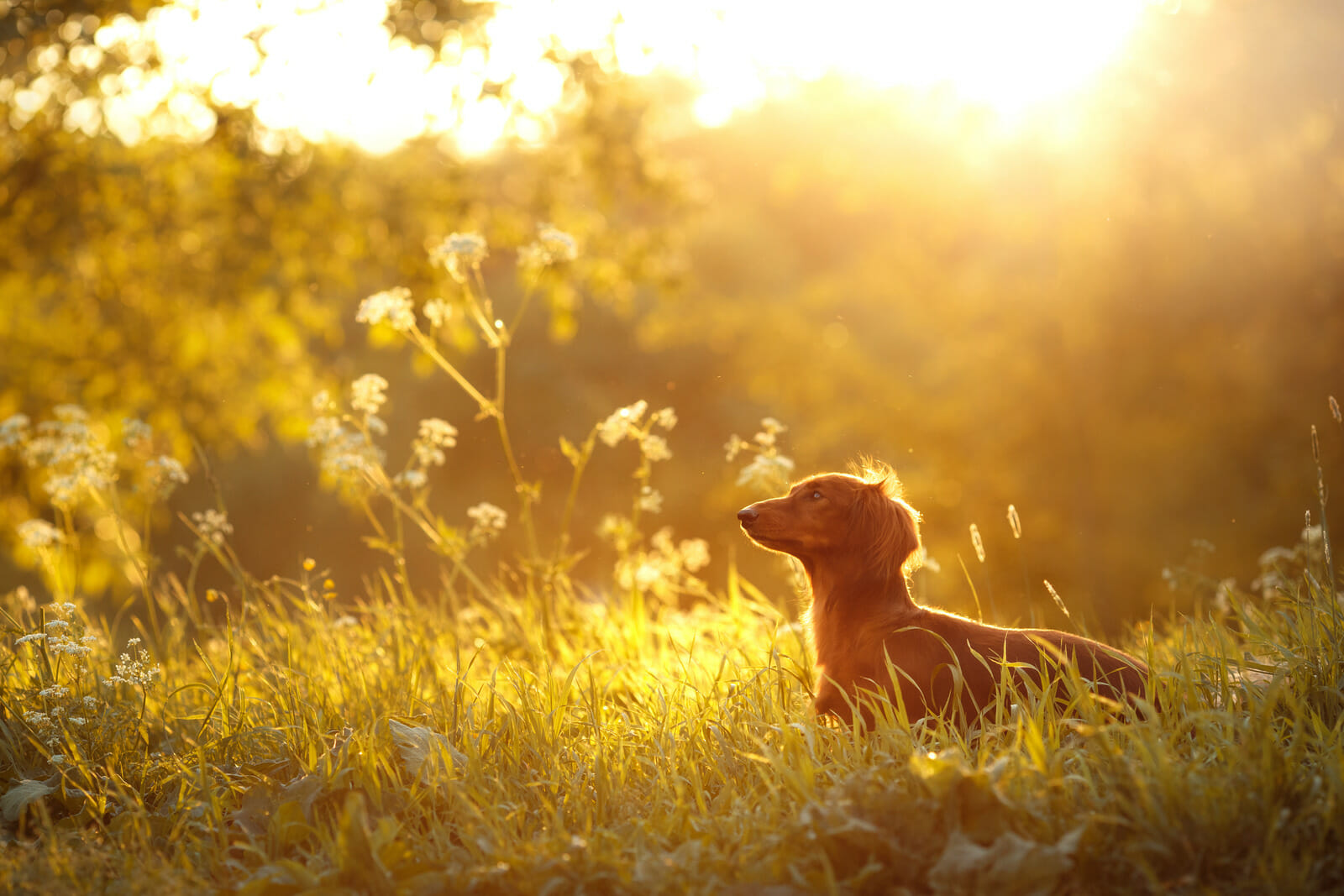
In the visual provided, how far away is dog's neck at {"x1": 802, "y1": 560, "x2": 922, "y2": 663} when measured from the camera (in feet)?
11.5

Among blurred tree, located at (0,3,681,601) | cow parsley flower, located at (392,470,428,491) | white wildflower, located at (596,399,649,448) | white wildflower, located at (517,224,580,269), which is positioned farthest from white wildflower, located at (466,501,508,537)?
blurred tree, located at (0,3,681,601)

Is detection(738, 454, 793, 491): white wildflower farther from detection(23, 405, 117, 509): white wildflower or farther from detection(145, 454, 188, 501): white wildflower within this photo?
detection(23, 405, 117, 509): white wildflower

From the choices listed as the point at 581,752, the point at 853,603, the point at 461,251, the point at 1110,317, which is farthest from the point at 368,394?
the point at 1110,317

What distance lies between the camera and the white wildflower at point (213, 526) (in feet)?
13.1

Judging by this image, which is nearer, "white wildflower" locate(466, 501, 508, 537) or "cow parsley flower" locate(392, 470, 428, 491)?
"cow parsley flower" locate(392, 470, 428, 491)

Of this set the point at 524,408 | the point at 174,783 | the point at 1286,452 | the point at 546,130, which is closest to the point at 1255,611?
the point at 174,783

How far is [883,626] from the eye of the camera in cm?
345

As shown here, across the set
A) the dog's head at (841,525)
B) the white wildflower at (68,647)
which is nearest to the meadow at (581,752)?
the white wildflower at (68,647)

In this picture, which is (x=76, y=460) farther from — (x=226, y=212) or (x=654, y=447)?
(x=226, y=212)

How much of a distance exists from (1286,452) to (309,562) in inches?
621

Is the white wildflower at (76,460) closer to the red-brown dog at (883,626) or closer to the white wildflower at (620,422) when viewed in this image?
the white wildflower at (620,422)

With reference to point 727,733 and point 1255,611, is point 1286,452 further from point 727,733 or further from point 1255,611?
point 727,733

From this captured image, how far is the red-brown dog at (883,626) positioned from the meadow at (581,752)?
128 millimetres

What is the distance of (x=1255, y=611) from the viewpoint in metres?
3.98
